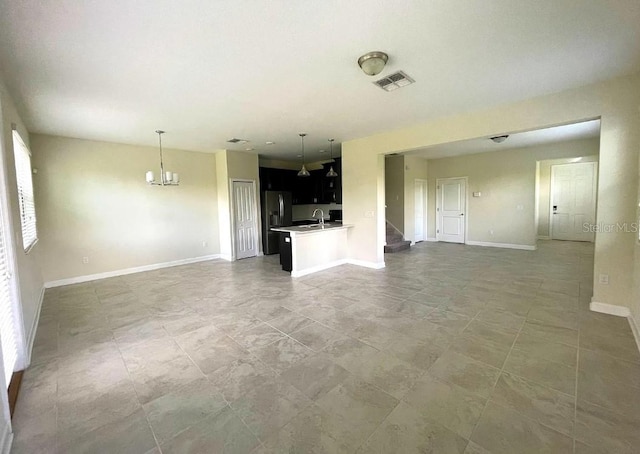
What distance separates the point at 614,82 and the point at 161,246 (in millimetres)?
7579

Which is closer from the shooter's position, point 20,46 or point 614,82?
point 20,46

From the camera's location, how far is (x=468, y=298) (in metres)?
3.68

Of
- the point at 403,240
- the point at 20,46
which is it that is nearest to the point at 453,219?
the point at 403,240

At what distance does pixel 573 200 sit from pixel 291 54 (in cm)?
925

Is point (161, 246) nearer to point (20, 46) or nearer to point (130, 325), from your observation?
point (130, 325)

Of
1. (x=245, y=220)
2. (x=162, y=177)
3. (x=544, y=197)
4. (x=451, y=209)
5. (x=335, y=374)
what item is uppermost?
(x=162, y=177)

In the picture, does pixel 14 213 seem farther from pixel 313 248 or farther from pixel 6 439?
pixel 313 248

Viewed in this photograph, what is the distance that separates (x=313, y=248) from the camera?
5305 millimetres

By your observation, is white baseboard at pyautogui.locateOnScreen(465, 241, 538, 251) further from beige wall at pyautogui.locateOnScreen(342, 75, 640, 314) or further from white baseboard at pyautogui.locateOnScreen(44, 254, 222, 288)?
white baseboard at pyautogui.locateOnScreen(44, 254, 222, 288)

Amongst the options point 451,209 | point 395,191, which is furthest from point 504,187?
point 395,191

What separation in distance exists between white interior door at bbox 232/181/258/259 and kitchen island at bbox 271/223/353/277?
1.79 m

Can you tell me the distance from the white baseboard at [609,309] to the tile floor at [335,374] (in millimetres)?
221

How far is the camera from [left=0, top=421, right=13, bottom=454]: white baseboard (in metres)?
1.46

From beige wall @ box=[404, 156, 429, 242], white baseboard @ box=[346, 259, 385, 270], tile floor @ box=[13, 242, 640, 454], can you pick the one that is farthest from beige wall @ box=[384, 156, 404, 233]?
tile floor @ box=[13, 242, 640, 454]
